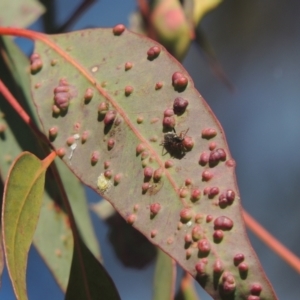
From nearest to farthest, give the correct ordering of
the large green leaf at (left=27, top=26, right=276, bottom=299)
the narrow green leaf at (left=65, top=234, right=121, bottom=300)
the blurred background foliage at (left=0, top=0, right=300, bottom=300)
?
1. the large green leaf at (left=27, top=26, right=276, bottom=299)
2. the narrow green leaf at (left=65, top=234, right=121, bottom=300)
3. the blurred background foliage at (left=0, top=0, right=300, bottom=300)

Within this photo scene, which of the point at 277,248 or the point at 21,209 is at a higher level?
the point at 21,209

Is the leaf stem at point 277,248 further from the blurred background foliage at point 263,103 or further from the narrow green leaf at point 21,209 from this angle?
the blurred background foliage at point 263,103

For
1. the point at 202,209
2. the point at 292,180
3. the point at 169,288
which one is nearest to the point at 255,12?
the point at 292,180

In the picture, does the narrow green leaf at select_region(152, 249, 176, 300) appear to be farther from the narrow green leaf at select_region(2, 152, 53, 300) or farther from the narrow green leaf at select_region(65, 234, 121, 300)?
the narrow green leaf at select_region(2, 152, 53, 300)

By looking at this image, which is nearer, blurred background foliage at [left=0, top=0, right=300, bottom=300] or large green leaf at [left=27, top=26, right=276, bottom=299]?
large green leaf at [left=27, top=26, right=276, bottom=299]

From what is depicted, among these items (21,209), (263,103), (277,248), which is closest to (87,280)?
(21,209)

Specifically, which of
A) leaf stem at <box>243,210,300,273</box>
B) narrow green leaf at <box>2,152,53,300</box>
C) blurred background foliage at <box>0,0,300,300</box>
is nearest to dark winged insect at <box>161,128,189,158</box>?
narrow green leaf at <box>2,152,53,300</box>

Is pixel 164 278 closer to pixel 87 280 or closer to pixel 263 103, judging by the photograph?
pixel 87 280
